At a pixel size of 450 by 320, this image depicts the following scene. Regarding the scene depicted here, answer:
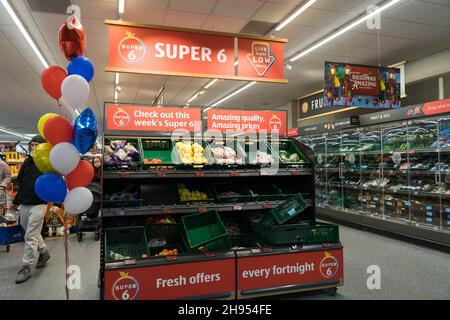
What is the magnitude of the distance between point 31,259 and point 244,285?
2.83 meters

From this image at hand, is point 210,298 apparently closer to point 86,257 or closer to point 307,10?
point 86,257

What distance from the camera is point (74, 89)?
284cm

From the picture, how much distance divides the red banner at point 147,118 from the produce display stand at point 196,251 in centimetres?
129

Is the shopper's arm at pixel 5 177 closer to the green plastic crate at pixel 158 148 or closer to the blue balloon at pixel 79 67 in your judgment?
the green plastic crate at pixel 158 148

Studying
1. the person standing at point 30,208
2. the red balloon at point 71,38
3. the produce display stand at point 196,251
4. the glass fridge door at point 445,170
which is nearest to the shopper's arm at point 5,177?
the person standing at point 30,208

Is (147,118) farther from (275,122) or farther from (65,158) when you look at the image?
(65,158)

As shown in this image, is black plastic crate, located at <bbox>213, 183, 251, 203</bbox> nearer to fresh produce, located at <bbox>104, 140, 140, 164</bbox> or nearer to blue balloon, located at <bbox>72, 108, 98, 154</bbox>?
fresh produce, located at <bbox>104, 140, 140, 164</bbox>

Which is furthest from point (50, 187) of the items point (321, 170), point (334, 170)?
point (321, 170)

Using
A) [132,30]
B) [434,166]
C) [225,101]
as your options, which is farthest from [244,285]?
[225,101]

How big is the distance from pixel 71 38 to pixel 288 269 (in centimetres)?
313

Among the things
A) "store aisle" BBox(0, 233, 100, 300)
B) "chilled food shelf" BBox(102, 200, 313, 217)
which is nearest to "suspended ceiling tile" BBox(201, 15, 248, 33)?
"chilled food shelf" BBox(102, 200, 313, 217)

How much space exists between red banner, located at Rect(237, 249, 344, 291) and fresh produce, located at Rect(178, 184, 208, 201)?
0.86 metres

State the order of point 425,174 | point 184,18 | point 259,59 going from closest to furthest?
1. point 259,59
2. point 184,18
3. point 425,174

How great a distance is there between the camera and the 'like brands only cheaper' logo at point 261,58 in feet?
14.5
